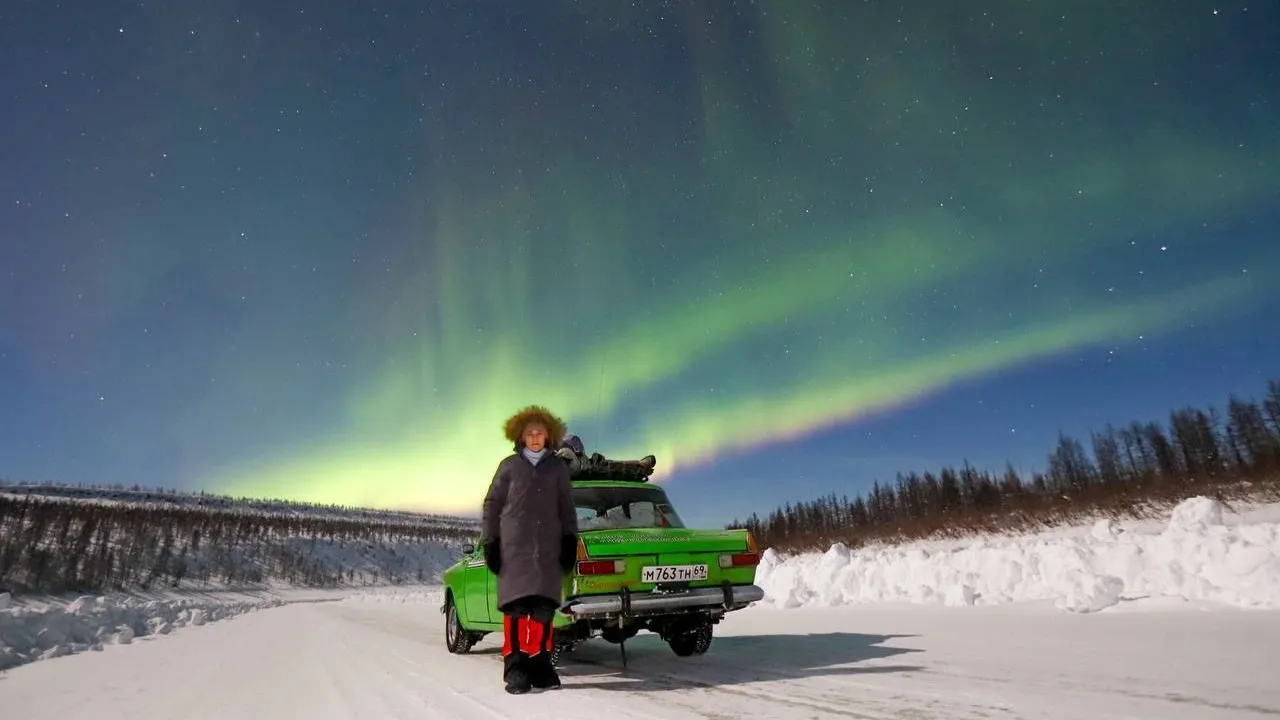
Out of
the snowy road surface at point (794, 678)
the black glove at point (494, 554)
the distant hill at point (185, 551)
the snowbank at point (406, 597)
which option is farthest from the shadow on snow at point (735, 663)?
the distant hill at point (185, 551)

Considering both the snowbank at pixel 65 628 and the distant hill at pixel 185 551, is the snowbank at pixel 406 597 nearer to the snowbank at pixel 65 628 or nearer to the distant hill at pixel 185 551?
the snowbank at pixel 65 628

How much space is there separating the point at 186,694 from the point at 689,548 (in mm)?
4132

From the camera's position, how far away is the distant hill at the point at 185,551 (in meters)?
78.9

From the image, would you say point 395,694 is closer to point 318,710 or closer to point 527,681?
point 318,710

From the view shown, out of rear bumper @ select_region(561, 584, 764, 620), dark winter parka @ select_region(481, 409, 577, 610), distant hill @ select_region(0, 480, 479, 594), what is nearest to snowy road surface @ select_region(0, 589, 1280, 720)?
rear bumper @ select_region(561, 584, 764, 620)

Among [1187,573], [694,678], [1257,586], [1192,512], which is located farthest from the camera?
[1192,512]

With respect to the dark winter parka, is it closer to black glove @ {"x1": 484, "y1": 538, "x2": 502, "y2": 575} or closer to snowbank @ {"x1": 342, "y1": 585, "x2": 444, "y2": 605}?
black glove @ {"x1": 484, "y1": 538, "x2": 502, "y2": 575}

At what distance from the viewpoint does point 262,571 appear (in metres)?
117

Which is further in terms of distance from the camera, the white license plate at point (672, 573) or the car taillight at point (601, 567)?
the white license plate at point (672, 573)

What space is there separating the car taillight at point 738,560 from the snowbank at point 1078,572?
4.26 metres

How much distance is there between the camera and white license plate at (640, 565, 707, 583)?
17.0 ft

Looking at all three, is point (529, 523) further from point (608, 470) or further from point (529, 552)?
point (608, 470)

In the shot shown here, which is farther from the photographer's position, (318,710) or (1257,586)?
(1257,586)

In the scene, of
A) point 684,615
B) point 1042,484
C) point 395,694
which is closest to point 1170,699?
point 684,615
